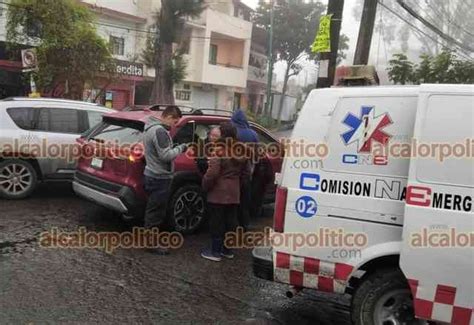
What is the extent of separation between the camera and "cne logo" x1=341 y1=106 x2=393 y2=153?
3885 millimetres

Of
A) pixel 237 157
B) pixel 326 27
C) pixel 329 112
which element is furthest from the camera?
pixel 326 27

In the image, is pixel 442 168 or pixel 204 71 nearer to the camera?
pixel 442 168

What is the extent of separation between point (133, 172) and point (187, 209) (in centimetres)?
92

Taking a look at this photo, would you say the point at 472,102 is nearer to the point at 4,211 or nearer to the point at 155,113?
the point at 155,113

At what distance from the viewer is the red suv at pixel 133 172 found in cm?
645

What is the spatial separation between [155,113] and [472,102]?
4189 mm

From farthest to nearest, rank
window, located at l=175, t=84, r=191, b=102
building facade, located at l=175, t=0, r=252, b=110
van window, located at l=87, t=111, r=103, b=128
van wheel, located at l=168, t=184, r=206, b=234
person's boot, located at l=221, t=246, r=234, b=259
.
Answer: building facade, located at l=175, t=0, r=252, b=110, window, located at l=175, t=84, r=191, b=102, van window, located at l=87, t=111, r=103, b=128, van wheel, located at l=168, t=184, r=206, b=234, person's boot, located at l=221, t=246, r=234, b=259

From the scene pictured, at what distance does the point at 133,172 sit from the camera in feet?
21.1

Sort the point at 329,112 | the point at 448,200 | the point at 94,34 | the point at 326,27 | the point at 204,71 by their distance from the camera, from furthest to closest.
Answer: the point at 204,71 → the point at 94,34 → the point at 326,27 → the point at 329,112 → the point at 448,200

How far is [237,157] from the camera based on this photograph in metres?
6.09

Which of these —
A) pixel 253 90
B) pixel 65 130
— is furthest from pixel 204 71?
pixel 65 130

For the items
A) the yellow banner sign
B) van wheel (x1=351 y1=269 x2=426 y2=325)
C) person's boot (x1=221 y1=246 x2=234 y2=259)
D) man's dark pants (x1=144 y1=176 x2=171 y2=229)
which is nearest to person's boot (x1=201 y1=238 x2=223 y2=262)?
person's boot (x1=221 y1=246 x2=234 y2=259)

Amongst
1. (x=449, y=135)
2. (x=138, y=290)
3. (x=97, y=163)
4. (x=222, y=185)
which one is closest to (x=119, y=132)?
(x=97, y=163)

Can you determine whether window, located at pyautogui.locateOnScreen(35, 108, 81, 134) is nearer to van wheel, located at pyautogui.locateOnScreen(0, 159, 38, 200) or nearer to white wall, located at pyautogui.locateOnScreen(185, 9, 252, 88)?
van wheel, located at pyautogui.locateOnScreen(0, 159, 38, 200)
